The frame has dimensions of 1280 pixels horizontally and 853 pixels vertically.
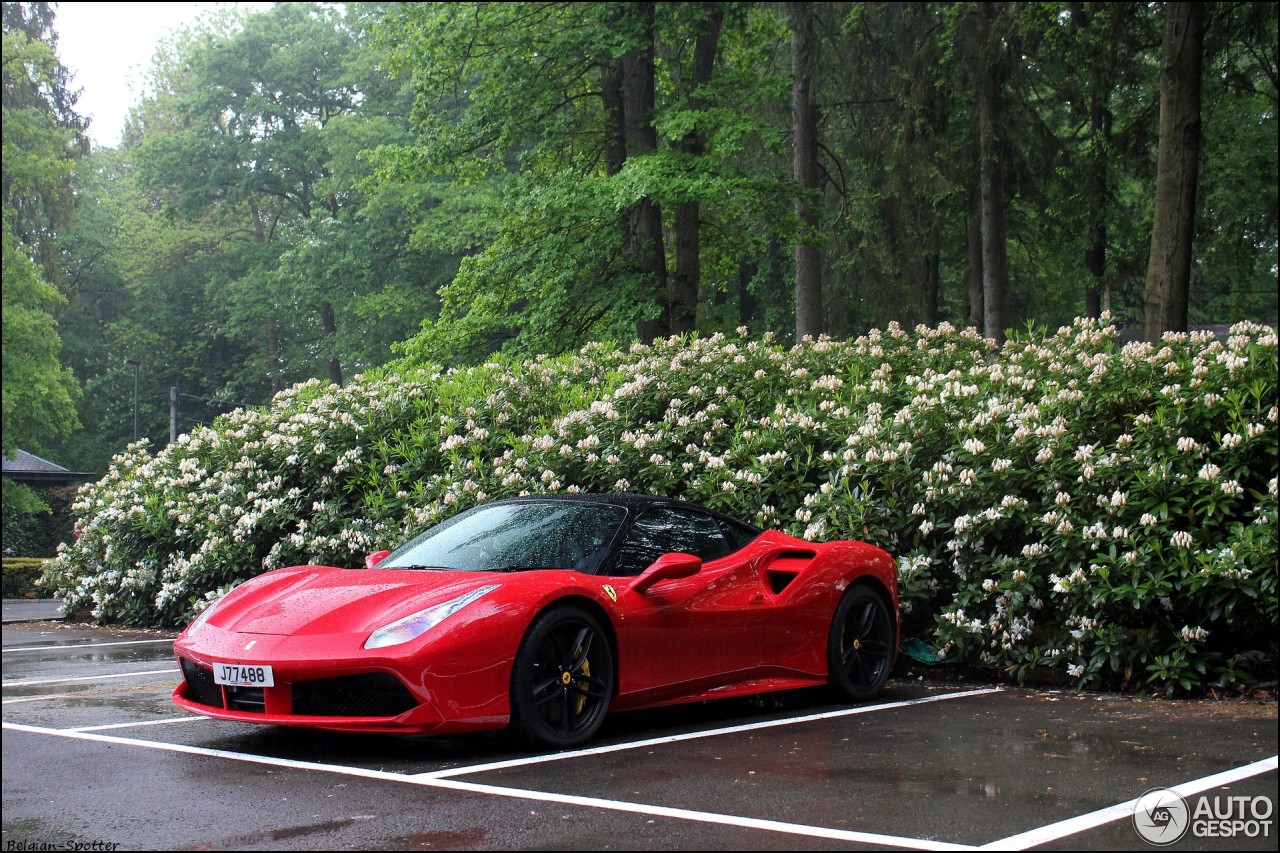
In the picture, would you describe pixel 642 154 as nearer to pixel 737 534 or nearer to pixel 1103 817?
pixel 737 534

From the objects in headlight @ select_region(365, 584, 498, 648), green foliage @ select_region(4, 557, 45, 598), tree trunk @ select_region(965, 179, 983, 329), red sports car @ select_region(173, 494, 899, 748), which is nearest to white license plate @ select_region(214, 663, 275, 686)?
red sports car @ select_region(173, 494, 899, 748)

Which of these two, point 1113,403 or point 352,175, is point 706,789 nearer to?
point 1113,403

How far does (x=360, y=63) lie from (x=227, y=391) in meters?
20.3

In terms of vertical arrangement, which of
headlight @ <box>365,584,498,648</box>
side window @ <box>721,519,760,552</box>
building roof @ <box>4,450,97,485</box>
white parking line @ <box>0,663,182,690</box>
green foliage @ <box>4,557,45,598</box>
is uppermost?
building roof @ <box>4,450,97,485</box>

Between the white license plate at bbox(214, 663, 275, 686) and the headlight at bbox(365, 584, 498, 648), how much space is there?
0.50 meters

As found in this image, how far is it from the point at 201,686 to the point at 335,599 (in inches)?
31.0

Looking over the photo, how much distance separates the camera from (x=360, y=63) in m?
41.5

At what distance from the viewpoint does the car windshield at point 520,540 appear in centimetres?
698

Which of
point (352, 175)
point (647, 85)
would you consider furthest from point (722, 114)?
point (352, 175)

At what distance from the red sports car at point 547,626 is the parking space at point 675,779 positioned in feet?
0.79

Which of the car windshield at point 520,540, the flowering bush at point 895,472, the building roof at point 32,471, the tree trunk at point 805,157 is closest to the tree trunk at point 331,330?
the building roof at point 32,471

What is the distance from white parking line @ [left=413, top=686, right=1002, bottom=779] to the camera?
5668mm

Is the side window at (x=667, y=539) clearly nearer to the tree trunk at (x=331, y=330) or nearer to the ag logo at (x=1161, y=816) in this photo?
the ag logo at (x=1161, y=816)

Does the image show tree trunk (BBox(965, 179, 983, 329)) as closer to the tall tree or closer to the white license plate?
the tall tree
